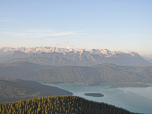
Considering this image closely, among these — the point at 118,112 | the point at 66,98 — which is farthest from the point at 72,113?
the point at 118,112

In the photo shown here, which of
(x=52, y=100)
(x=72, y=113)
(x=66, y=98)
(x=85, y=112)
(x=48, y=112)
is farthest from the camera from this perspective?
(x=66, y=98)

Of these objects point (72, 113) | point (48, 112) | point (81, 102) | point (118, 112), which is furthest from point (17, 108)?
point (118, 112)

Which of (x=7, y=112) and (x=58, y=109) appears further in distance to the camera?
(x=58, y=109)

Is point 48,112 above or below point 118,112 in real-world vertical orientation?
above

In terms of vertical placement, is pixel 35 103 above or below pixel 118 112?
above

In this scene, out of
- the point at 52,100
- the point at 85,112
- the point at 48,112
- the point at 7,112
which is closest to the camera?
the point at 7,112

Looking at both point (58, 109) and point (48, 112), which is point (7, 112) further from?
point (58, 109)

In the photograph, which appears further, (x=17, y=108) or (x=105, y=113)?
(x=105, y=113)

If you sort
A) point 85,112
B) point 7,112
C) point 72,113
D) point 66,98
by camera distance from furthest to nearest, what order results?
1. point 66,98
2. point 85,112
3. point 72,113
4. point 7,112

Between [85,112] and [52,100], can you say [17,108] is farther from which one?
[85,112]
